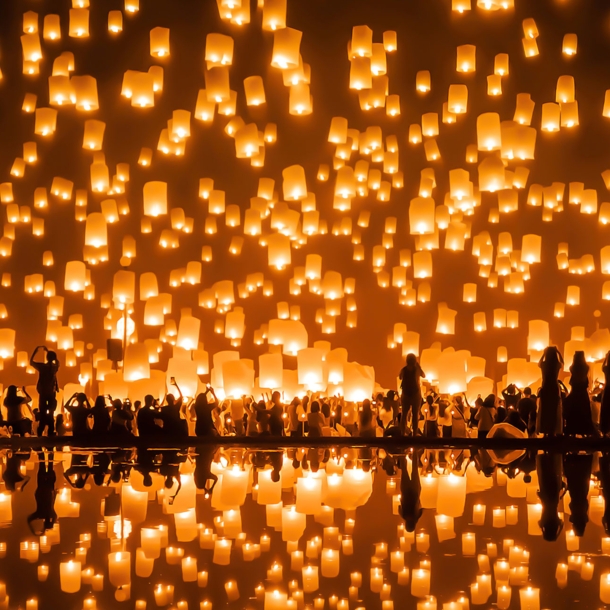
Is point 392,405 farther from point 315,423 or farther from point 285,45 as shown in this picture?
point 285,45

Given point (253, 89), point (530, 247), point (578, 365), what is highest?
point (253, 89)

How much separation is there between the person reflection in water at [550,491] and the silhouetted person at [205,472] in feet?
5.82

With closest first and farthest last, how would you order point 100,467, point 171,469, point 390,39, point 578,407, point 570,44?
point 171,469, point 100,467, point 578,407, point 390,39, point 570,44

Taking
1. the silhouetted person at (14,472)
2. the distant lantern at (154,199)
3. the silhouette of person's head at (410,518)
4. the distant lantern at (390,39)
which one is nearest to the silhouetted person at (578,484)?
the silhouette of person's head at (410,518)

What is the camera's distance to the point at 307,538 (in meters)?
3.93

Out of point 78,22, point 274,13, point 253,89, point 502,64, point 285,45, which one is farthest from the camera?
point 502,64

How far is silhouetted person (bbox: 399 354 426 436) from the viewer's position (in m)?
10.3

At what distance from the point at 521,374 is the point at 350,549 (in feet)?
38.8

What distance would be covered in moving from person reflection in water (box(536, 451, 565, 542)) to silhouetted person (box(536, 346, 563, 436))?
1.26m

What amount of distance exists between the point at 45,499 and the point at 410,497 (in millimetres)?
→ 1887

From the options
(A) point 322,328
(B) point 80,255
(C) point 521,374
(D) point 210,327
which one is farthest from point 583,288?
(B) point 80,255

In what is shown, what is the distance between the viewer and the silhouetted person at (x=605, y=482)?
423cm

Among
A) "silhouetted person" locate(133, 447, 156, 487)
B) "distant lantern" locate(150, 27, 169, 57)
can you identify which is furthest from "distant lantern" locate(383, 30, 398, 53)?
"silhouetted person" locate(133, 447, 156, 487)

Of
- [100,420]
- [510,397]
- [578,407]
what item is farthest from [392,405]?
[100,420]
